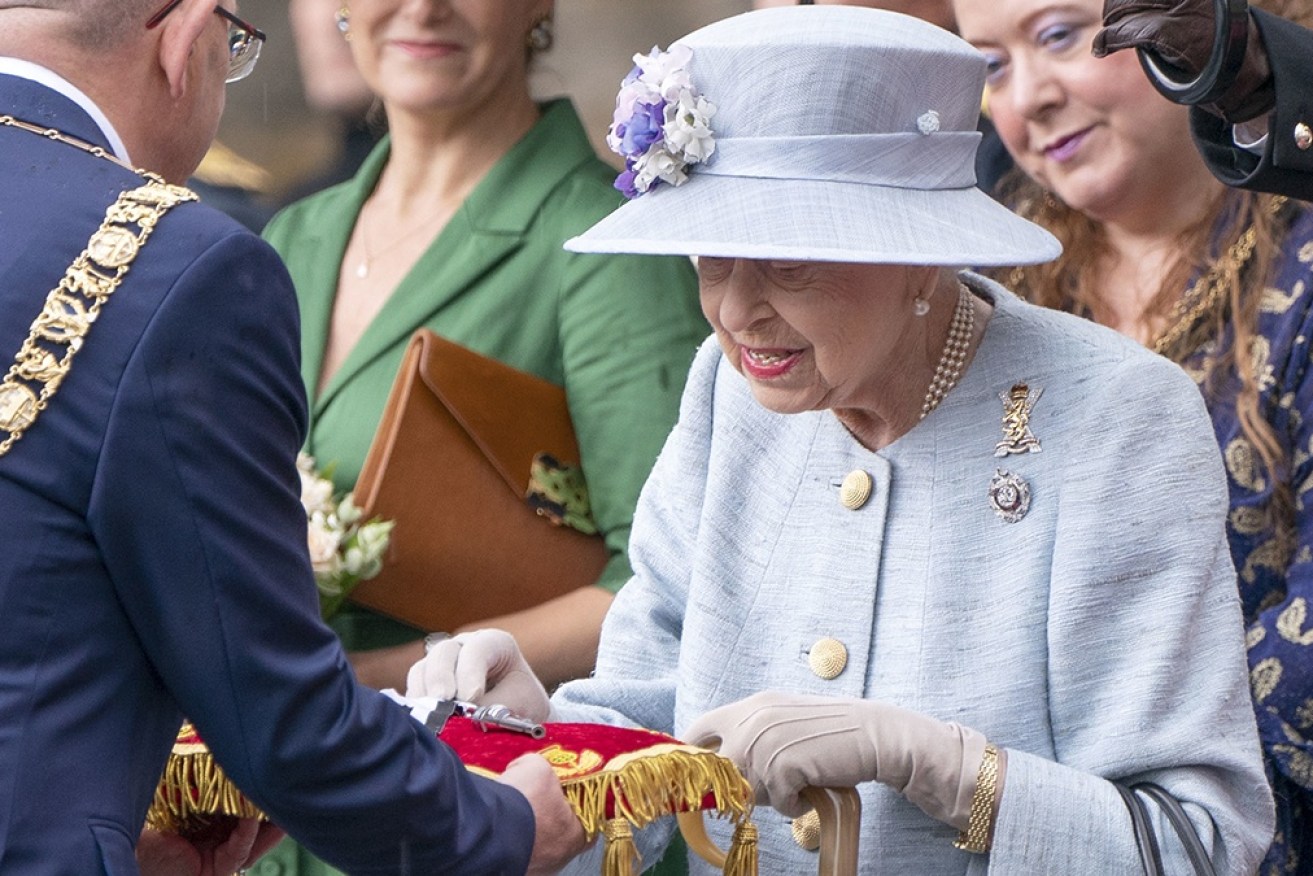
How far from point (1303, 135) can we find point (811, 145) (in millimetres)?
571

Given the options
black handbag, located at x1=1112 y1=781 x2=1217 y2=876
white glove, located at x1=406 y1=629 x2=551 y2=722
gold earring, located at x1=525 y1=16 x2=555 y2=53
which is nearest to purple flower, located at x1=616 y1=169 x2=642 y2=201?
white glove, located at x1=406 y1=629 x2=551 y2=722

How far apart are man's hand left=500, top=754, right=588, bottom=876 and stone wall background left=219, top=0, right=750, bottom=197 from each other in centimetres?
174

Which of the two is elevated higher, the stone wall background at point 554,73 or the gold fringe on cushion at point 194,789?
the stone wall background at point 554,73

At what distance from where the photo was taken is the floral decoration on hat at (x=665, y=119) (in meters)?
2.35

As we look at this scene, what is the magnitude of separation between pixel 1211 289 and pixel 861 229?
92 centimetres

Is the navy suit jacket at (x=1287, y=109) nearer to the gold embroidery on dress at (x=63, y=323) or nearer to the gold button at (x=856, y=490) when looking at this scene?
the gold button at (x=856, y=490)

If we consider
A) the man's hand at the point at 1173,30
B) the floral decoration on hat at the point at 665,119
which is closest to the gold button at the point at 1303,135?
the man's hand at the point at 1173,30

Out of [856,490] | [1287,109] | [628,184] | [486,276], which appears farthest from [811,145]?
[486,276]

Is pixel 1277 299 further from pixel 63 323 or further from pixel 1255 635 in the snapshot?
pixel 63 323

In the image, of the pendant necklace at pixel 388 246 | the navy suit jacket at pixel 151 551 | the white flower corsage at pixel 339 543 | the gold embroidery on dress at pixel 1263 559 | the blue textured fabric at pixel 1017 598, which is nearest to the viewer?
the navy suit jacket at pixel 151 551

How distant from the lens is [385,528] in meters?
3.08

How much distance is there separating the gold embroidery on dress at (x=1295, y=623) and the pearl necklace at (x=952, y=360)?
24.0 inches

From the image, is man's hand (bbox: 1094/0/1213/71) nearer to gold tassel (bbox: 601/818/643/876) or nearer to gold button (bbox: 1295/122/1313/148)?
gold button (bbox: 1295/122/1313/148)

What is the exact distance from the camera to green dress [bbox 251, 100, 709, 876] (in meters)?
3.23
